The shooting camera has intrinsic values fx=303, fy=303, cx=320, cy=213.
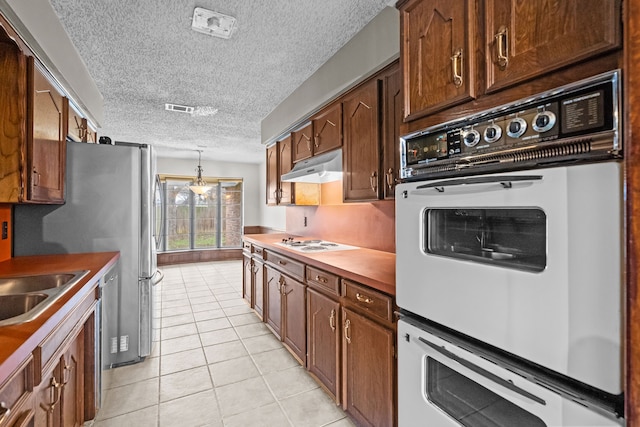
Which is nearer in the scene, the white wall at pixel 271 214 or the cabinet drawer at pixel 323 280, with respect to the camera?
the cabinet drawer at pixel 323 280

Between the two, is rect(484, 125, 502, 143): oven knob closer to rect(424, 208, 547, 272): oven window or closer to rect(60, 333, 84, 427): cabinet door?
rect(424, 208, 547, 272): oven window

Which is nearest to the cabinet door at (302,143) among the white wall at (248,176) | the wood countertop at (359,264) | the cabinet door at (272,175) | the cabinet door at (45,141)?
the cabinet door at (272,175)

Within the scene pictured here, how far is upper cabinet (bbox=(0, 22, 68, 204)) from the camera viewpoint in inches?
66.3

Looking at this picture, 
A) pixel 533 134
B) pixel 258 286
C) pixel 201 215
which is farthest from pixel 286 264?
pixel 201 215

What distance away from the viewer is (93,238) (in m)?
2.53

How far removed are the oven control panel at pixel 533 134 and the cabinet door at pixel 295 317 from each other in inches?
62.0

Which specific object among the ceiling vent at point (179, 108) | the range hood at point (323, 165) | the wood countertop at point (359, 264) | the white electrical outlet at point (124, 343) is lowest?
the white electrical outlet at point (124, 343)

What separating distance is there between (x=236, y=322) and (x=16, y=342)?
2764 mm

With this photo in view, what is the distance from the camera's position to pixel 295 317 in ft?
8.25

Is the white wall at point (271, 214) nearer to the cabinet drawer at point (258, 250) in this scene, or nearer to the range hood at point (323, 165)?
the cabinet drawer at point (258, 250)

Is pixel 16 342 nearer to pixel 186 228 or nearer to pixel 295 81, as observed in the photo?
pixel 295 81

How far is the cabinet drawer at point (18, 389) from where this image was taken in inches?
32.8

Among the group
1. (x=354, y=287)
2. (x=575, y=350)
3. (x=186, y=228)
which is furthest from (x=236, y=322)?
(x=186, y=228)

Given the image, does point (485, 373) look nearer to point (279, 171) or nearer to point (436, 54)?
point (436, 54)
